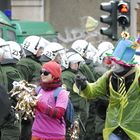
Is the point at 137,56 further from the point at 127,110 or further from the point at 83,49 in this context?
the point at 83,49

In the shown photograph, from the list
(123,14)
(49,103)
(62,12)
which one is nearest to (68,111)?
(49,103)

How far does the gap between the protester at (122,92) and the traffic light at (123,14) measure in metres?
4.92

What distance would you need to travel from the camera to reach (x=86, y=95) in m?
8.38

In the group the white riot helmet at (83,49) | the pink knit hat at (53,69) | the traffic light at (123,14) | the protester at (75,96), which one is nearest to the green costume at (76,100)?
the protester at (75,96)

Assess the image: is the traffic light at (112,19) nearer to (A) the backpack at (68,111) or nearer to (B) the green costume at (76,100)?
(B) the green costume at (76,100)

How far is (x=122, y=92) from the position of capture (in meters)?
8.19

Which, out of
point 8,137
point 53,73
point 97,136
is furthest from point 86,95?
point 97,136

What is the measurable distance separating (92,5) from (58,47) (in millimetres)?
16145

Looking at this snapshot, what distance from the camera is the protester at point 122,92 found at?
26.9 ft

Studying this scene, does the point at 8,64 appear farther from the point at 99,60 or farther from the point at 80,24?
the point at 80,24

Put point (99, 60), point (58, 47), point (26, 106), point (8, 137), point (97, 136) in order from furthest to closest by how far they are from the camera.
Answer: point (99, 60) → point (97, 136) → point (58, 47) → point (8, 137) → point (26, 106)

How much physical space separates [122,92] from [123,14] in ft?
17.5

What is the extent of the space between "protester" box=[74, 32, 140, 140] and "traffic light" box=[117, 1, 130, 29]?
4915 mm

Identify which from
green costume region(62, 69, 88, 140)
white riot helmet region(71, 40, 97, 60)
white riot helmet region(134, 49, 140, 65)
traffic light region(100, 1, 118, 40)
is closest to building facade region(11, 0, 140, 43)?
traffic light region(100, 1, 118, 40)
